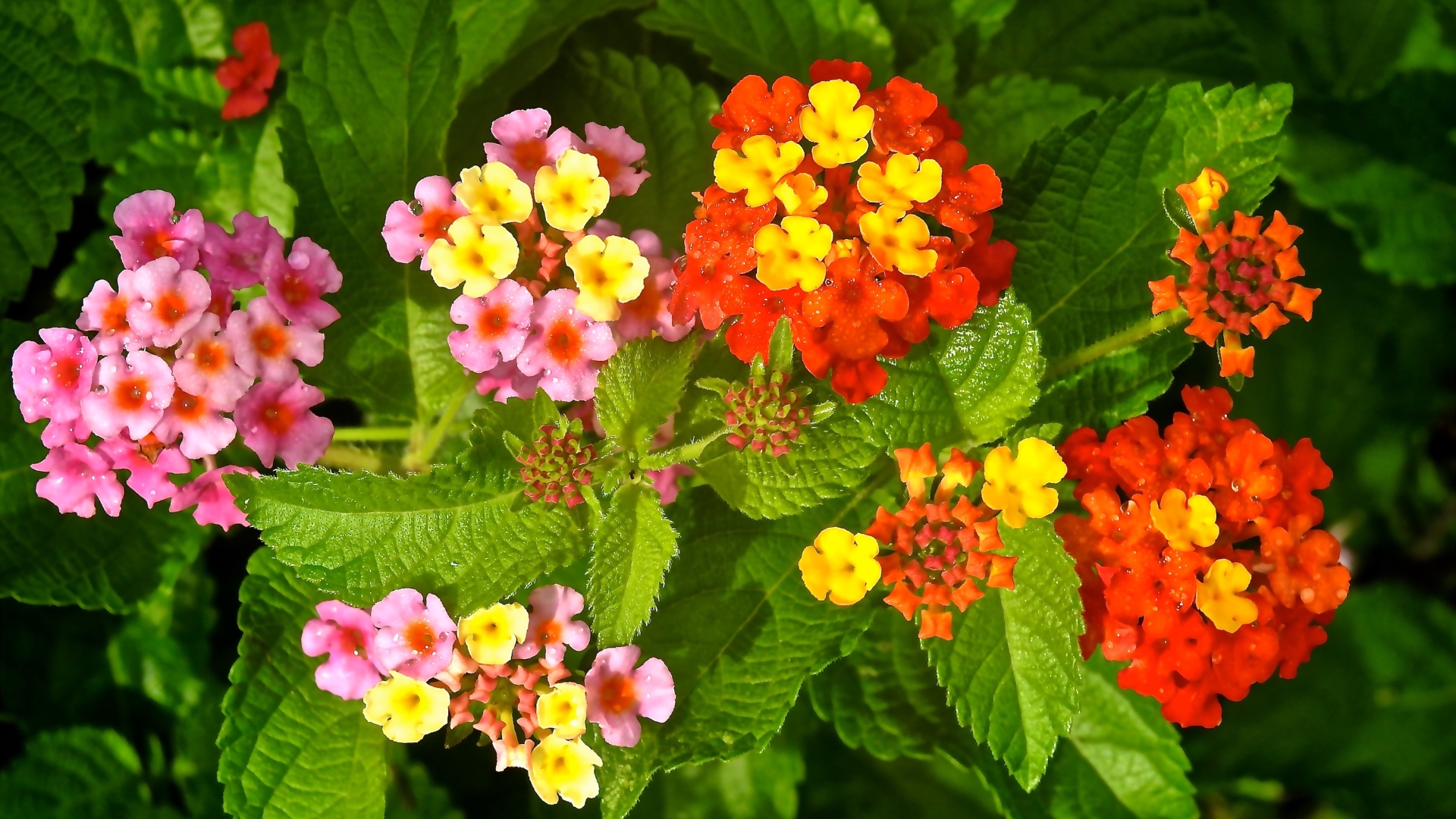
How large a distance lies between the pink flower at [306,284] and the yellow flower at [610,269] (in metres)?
0.38

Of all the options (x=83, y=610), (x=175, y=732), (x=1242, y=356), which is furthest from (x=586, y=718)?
(x=83, y=610)

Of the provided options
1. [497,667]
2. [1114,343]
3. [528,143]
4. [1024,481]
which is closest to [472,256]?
[528,143]

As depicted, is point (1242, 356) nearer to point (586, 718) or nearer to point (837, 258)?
point (837, 258)

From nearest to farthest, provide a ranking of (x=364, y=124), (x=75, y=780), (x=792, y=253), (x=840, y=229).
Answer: (x=792, y=253) → (x=840, y=229) → (x=364, y=124) → (x=75, y=780)

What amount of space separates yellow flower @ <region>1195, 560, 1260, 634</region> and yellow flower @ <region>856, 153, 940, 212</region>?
1.91ft

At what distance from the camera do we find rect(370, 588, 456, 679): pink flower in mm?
1508

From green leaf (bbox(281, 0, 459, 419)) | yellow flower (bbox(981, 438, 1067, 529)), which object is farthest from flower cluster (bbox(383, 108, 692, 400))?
yellow flower (bbox(981, 438, 1067, 529))

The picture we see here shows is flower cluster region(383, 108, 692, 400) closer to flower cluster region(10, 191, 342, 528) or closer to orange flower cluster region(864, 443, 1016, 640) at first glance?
flower cluster region(10, 191, 342, 528)

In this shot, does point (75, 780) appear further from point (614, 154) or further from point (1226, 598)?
point (1226, 598)

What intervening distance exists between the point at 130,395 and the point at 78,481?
0.23 metres

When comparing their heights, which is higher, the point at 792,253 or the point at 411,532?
the point at 792,253

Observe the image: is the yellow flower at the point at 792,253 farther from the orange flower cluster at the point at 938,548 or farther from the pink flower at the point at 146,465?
the pink flower at the point at 146,465

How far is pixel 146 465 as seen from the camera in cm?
160

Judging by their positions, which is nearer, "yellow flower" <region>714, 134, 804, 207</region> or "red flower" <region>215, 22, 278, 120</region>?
"yellow flower" <region>714, 134, 804, 207</region>
